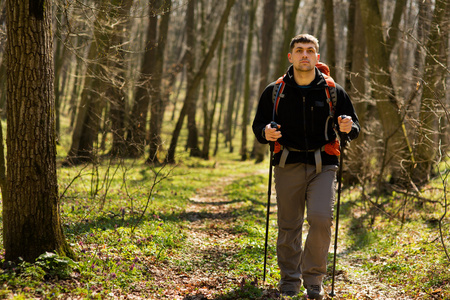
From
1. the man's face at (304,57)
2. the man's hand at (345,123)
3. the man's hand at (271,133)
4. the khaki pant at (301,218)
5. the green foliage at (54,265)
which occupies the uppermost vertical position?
the man's face at (304,57)

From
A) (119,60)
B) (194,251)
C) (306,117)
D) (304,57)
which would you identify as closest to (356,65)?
(119,60)

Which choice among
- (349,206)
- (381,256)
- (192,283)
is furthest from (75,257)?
(349,206)

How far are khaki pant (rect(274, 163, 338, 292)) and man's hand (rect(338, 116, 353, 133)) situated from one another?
42cm

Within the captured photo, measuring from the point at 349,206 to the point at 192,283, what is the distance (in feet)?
22.2

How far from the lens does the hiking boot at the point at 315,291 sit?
4438 mm

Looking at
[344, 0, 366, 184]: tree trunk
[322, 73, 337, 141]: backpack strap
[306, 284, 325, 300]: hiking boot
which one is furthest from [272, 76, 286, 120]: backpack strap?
[344, 0, 366, 184]: tree trunk

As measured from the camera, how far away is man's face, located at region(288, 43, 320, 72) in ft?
14.8

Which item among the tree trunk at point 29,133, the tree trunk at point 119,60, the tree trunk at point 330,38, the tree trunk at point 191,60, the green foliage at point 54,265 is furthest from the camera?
the tree trunk at point 191,60

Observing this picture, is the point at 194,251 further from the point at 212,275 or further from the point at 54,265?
the point at 54,265

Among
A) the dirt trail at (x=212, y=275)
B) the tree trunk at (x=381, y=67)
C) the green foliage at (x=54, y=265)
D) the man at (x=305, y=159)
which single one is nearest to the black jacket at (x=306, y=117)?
the man at (x=305, y=159)

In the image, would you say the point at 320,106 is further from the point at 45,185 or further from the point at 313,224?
the point at 45,185

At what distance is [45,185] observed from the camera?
14.0 ft

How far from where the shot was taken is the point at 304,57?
4516 mm

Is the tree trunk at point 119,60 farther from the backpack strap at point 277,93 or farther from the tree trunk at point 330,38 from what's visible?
the tree trunk at point 330,38
